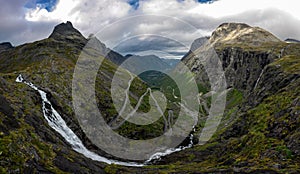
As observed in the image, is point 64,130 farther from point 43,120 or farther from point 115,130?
point 115,130

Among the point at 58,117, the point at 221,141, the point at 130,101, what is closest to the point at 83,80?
the point at 130,101

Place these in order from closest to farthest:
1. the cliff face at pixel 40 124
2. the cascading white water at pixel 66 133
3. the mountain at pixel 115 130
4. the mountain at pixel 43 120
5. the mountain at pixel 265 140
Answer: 1. the cliff face at pixel 40 124
2. the mountain at pixel 43 120
3. the mountain at pixel 115 130
4. the mountain at pixel 265 140
5. the cascading white water at pixel 66 133

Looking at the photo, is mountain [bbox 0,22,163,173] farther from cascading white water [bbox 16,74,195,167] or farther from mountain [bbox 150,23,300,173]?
mountain [bbox 150,23,300,173]

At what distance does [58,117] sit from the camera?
11856 centimetres

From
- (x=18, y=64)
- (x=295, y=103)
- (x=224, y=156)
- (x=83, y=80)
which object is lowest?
(x=224, y=156)

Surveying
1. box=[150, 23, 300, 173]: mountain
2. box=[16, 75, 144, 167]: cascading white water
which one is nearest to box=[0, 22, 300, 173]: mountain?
box=[150, 23, 300, 173]: mountain

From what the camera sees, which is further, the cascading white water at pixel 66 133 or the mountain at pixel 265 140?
the cascading white water at pixel 66 133

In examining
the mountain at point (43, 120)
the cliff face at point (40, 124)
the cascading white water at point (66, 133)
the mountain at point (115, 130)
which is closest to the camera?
the cliff face at point (40, 124)

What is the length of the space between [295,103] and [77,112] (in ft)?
305

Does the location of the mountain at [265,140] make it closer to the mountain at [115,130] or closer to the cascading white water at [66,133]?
the mountain at [115,130]

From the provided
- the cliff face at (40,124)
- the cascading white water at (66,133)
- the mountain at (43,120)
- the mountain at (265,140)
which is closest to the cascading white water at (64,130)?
the cascading white water at (66,133)

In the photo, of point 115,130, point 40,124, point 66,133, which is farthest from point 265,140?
point 115,130

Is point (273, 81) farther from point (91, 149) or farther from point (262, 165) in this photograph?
point (91, 149)

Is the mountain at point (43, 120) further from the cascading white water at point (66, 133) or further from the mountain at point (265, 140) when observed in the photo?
the mountain at point (265, 140)
